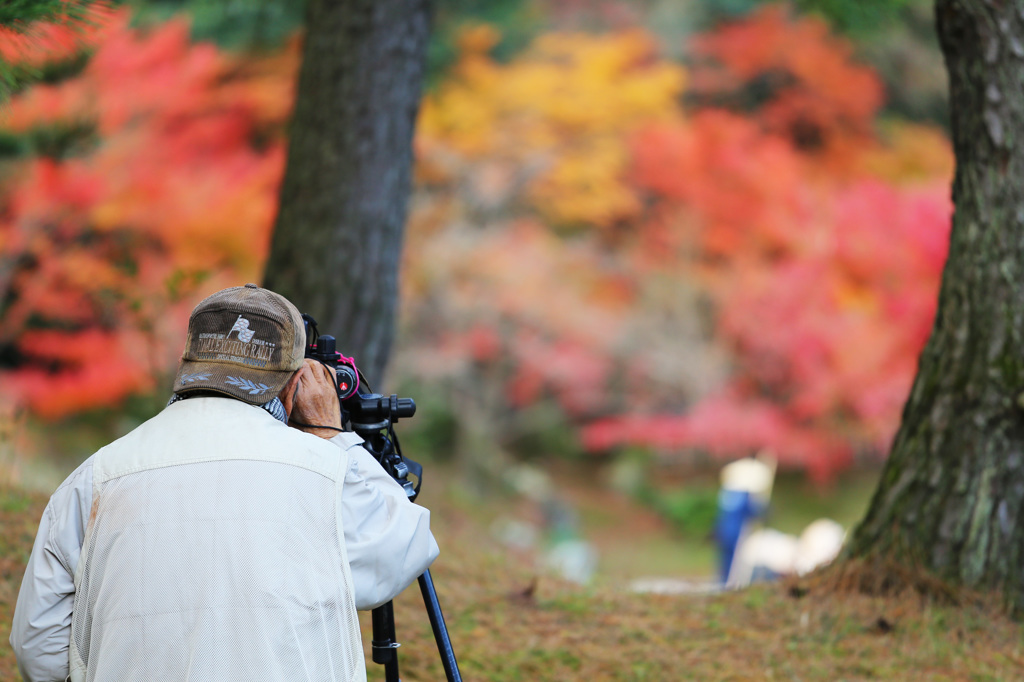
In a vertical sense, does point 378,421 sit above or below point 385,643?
above

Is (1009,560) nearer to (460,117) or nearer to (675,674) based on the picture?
(675,674)

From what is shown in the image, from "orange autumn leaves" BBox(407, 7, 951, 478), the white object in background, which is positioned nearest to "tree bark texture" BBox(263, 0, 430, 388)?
the white object in background

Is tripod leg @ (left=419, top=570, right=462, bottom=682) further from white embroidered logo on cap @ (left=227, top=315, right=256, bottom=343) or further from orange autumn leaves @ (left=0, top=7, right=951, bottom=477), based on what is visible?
orange autumn leaves @ (left=0, top=7, right=951, bottom=477)

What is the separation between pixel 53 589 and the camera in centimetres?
128

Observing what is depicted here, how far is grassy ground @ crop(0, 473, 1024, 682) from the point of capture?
230 cm

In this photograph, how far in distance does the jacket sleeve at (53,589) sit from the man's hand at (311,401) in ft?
1.08

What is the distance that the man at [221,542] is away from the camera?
1190 mm

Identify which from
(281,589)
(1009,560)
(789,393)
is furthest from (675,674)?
(789,393)

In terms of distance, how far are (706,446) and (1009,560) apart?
8.75 metres

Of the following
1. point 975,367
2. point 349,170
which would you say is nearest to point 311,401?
point 349,170

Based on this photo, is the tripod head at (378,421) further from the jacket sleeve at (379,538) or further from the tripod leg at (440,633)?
the jacket sleeve at (379,538)

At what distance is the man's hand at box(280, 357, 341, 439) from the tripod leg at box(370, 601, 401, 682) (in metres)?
0.47

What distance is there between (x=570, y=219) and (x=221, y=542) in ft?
30.6

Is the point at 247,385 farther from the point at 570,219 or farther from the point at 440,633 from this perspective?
the point at 570,219
